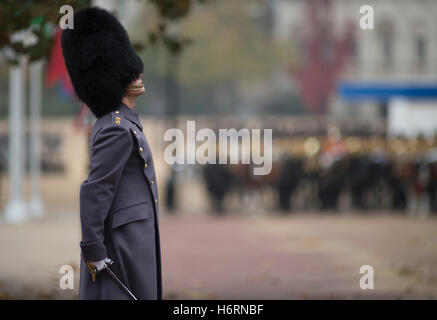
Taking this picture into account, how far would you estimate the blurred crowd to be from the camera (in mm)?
20578

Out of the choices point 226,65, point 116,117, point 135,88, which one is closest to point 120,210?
point 116,117

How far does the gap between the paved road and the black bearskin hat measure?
12.3ft

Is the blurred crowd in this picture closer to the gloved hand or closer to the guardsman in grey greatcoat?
the guardsman in grey greatcoat

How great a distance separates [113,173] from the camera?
4539mm

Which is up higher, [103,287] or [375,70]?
[375,70]

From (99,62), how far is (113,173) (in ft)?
2.08

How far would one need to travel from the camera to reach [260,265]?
11.9 m

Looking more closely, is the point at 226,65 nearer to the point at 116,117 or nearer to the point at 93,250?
the point at 116,117

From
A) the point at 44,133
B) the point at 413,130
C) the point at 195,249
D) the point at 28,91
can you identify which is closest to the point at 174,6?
the point at 195,249

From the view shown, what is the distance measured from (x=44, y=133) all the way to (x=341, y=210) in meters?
23.2

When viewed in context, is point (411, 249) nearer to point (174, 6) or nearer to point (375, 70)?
point (174, 6)

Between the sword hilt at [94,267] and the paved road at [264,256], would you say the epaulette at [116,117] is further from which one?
the paved road at [264,256]

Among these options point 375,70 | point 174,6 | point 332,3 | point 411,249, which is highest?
point 332,3
